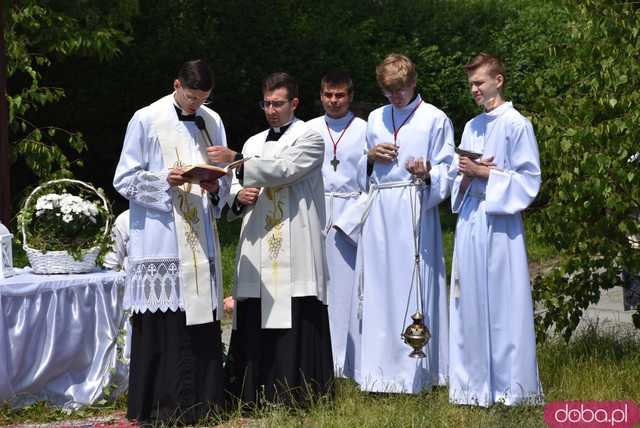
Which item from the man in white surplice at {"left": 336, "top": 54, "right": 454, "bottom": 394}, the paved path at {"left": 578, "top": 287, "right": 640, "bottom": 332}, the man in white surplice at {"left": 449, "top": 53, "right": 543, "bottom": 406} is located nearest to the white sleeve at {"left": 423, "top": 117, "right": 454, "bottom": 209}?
the man in white surplice at {"left": 336, "top": 54, "right": 454, "bottom": 394}

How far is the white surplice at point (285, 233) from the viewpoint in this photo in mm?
7250

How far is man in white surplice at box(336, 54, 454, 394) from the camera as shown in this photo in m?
7.71

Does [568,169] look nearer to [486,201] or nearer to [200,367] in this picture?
[486,201]

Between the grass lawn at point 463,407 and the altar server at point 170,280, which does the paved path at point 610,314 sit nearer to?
the grass lawn at point 463,407

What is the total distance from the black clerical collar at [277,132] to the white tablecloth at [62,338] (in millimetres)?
1388

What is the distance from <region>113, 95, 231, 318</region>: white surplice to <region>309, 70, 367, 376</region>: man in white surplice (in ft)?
5.32

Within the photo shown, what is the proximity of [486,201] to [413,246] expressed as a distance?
95 cm

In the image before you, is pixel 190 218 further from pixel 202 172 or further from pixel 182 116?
pixel 182 116

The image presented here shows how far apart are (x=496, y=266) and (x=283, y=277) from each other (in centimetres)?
128

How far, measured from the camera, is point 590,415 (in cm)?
616

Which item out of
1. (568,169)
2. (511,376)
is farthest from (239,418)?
(568,169)

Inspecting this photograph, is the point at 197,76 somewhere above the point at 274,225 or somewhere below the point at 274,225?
above

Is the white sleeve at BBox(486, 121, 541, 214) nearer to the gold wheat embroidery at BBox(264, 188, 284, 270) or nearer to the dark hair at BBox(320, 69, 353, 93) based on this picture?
the gold wheat embroidery at BBox(264, 188, 284, 270)

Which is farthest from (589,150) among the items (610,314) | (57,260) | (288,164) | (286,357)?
(610,314)
